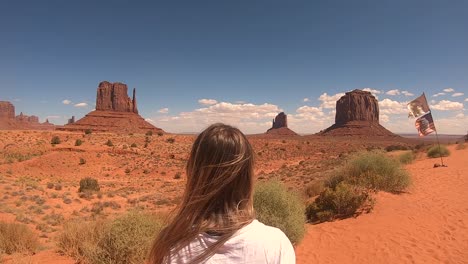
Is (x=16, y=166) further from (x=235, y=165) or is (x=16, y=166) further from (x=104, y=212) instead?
(x=235, y=165)

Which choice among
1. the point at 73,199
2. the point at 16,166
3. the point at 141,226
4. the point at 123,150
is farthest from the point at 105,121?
the point at 141,226

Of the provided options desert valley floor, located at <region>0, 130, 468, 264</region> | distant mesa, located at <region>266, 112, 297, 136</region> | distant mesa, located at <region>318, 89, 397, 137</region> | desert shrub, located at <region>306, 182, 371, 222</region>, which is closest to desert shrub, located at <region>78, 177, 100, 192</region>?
desert valley floor, located at <region>0, 130, 468, 264</region>

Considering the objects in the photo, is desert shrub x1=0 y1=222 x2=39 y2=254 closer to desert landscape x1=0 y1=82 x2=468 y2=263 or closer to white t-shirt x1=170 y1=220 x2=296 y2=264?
desert landscape x1=0 y1=82 x2=468 y2=263

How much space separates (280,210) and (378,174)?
713 centimetres

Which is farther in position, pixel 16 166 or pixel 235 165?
pixel 16 166

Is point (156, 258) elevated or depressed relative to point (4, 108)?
depressed

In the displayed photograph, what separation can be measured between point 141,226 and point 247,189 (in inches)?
214

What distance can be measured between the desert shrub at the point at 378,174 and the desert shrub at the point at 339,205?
→ 90.3 inches

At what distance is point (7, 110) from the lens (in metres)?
121

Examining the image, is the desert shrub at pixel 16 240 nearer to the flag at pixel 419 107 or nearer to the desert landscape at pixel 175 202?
A: the desert landscape at pixel 175 202

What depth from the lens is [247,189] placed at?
1.55m

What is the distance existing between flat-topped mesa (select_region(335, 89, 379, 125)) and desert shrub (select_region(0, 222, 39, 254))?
371ft

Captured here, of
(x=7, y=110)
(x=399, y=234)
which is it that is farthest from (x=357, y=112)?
(x=7, y=110)

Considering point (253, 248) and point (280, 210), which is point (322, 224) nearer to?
point (280, 210)
